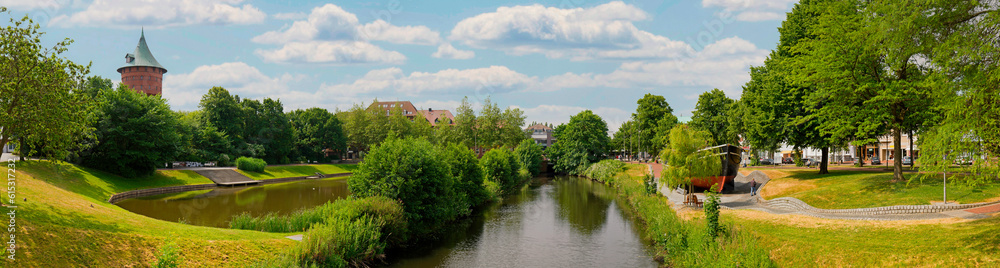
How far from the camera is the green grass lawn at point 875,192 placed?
25.5 metres

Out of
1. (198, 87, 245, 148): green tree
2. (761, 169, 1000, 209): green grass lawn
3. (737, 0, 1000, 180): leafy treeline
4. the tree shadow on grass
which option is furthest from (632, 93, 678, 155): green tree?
the tree shadow on grass

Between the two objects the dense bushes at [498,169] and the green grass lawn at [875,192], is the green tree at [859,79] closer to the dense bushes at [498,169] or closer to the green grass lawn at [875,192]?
the green grass lawn at [875,192]

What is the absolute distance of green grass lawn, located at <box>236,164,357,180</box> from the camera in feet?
235

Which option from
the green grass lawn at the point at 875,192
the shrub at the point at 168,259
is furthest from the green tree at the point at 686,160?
the shrub at the point at 168,259

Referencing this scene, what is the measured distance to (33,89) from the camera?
21.6 meters

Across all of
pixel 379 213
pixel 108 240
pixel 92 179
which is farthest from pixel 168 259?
pixel 92 179

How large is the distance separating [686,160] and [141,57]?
134 metres

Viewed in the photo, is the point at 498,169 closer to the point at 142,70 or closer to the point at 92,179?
the point at 92,179

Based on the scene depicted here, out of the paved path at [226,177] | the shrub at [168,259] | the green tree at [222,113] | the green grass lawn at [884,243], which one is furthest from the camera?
the green tree at [222,113]

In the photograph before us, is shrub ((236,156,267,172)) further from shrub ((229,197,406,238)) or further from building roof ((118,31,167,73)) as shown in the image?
building roof ((118,31,167,73))

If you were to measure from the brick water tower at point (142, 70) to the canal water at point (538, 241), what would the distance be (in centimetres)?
11512

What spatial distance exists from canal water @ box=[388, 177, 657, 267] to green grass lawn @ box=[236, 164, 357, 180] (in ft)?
111

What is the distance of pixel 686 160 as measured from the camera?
3516cm

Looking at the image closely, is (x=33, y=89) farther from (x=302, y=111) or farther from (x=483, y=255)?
(x=302, y=111)
